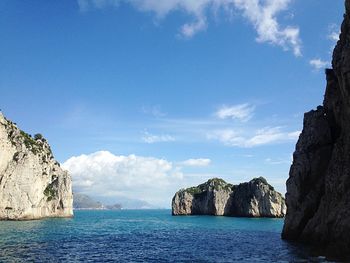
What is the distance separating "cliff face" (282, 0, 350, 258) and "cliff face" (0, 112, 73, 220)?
88576mm

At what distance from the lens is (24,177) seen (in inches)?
5330

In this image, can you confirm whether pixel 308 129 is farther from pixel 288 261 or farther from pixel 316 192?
pixel 288 261

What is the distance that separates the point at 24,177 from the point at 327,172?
108 metres

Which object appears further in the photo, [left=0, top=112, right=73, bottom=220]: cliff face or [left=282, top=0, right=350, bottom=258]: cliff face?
[left=0, top=112, right=73, bottom=220]: cliff face

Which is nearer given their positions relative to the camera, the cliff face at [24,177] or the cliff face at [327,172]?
the cliff face at [327,172]

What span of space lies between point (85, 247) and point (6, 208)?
3113 inches

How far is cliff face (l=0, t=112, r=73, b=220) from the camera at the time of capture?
124812 millimetres

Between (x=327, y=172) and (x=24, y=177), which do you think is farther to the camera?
(x=24, y=177)

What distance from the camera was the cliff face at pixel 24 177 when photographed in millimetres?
124812

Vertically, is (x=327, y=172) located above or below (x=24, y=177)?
below

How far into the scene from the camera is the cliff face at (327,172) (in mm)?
48656

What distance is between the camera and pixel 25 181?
136m

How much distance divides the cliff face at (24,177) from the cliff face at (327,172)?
88576 mm

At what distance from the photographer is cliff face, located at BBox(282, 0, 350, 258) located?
48656 millimetres
